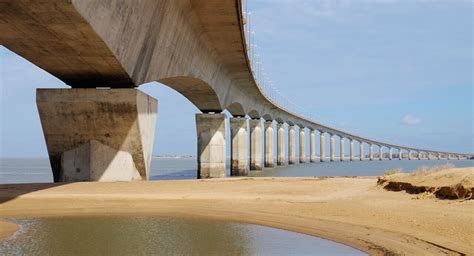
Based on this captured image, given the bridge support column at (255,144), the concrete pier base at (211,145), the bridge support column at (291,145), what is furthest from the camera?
the bridge support column at (291,145)

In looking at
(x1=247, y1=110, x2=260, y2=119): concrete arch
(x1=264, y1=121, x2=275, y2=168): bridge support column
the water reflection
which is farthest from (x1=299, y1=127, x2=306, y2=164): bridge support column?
the water reflection

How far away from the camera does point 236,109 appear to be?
53.8 metres

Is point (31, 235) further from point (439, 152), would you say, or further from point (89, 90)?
point (439, 152)

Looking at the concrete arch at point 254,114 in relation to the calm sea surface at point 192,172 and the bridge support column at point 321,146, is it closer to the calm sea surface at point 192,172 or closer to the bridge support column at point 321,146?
the calm sea surface at point 192,172

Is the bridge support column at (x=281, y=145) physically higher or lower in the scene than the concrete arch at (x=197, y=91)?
lower

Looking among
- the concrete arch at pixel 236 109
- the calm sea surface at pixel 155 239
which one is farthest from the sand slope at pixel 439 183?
the concrete arch at pixel 236 109

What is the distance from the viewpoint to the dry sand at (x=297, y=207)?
35.3 feet

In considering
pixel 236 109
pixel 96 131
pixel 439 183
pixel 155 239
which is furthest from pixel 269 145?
pixel 155 239

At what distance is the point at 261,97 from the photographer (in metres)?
56.7

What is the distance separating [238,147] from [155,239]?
144 feet

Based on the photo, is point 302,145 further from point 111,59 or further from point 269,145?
point 111,59

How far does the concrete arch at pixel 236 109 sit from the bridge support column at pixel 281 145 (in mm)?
30767

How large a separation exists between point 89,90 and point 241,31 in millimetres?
9105

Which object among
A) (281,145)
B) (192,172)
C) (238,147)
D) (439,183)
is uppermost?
(281,145)
